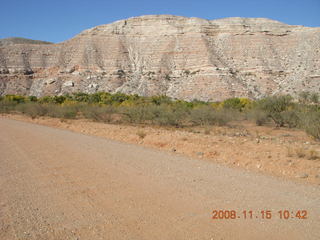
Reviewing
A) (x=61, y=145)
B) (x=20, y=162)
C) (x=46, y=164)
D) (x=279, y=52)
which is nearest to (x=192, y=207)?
(x=46, y=164)

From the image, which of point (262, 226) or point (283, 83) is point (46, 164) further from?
point (283, 83)

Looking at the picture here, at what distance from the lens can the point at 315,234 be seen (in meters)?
3.95

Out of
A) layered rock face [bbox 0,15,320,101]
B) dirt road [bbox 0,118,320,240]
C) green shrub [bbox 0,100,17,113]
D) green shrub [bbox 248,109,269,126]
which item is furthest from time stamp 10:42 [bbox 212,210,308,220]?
layered rock face [bbox 0,15,320,101]

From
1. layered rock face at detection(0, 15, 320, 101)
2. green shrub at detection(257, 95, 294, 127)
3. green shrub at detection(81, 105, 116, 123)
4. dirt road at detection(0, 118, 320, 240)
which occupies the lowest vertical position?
dirt road at detection(0, 118, 320, 240)

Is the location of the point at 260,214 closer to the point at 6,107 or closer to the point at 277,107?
the point at 277,107

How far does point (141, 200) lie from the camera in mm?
5199

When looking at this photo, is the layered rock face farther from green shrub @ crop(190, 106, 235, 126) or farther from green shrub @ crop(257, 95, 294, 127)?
green shrub @ crop(190, 106, 235, 126)

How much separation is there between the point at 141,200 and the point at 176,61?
63.5 metres

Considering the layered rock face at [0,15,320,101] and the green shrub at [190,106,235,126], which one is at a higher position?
the layered rock face at [0,15,320,101]

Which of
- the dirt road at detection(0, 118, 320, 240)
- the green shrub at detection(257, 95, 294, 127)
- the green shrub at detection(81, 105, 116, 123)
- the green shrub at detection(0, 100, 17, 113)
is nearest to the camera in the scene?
the dirt road at detection(0, 118, 320, 240)

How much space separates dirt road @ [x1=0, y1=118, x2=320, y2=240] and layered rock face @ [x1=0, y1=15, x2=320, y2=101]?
1828 inches

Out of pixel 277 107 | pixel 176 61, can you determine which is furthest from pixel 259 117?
pixel 176 61

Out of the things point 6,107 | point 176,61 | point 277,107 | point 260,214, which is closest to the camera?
point 260,214

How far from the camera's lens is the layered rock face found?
57031 mm
